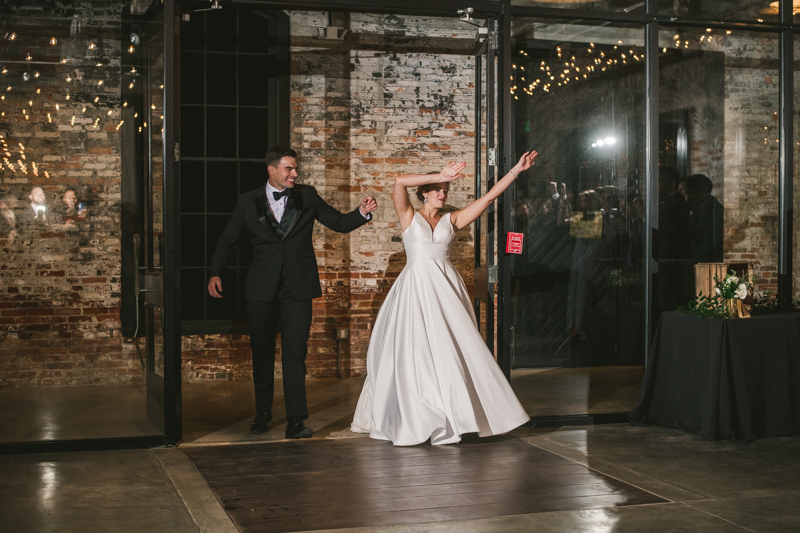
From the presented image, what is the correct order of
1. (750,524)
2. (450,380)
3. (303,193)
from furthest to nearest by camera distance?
(303,193) < (450,380) < (750,524)

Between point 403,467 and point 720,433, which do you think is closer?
point 403,467

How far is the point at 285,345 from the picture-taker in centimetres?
481

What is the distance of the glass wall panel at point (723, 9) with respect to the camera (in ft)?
17.7

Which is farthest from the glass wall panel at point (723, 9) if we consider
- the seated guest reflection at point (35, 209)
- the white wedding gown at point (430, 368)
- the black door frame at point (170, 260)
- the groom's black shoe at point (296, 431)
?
the seated guest reflection at point (35, 209)

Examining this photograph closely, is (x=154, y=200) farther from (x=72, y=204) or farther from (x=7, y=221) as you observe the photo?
(x=7, y=221)

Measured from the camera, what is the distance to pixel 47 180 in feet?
15.3

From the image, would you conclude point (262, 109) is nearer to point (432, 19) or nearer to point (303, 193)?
point (432, 19)

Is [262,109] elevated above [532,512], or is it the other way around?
[262,109]

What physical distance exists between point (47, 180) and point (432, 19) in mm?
3801

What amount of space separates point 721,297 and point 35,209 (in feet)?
13.2

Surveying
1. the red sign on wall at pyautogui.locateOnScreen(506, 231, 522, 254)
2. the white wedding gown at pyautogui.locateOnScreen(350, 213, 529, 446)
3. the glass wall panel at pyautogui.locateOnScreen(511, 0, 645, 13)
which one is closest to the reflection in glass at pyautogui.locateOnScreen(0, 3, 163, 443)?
the white wedding gown at pyautogui.locateOnScreen(350, 213, 529, 446)

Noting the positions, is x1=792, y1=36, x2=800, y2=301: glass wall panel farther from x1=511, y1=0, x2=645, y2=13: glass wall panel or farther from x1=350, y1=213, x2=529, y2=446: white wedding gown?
x1=350, y1=213, x2=529, y2=446: white wedding gown

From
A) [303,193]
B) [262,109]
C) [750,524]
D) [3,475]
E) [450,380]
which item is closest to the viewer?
[750,524]

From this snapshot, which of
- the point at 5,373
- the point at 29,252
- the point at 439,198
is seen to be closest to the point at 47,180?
the point at 29,252
